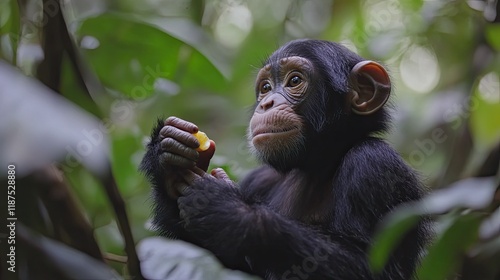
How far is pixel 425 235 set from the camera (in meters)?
3.48

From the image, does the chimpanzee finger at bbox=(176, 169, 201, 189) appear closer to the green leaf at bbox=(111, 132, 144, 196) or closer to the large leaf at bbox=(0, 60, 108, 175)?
the green leaf at bbox=(111, 132, 144, 196)

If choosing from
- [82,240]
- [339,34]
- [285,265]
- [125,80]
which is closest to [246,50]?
[339,34]

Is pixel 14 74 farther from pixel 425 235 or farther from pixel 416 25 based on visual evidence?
pixel 416 25

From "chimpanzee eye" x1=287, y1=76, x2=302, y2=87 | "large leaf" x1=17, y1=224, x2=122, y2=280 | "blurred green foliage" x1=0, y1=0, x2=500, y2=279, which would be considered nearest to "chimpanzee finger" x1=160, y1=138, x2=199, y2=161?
"blurred green foliage" x1=0, y1=0, x2=500, y2=279

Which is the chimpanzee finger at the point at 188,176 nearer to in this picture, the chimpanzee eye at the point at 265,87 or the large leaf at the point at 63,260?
the chimpanzee eye at the point at 265,87

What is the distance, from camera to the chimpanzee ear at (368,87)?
3.66m

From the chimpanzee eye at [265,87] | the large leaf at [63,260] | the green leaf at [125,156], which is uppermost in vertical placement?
the large leaf at [63,260]

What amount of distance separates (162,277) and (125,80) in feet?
6.49

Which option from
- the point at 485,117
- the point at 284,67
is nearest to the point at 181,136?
the point at 284,67

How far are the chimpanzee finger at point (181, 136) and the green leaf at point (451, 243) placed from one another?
1.17 meters

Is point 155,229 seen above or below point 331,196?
below

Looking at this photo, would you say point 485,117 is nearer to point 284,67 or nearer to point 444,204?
point 284,67

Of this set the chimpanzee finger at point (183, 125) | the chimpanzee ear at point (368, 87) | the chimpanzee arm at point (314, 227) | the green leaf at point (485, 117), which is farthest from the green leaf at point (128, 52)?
the green leaf at point (485, 117)

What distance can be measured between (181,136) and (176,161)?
12 cm
